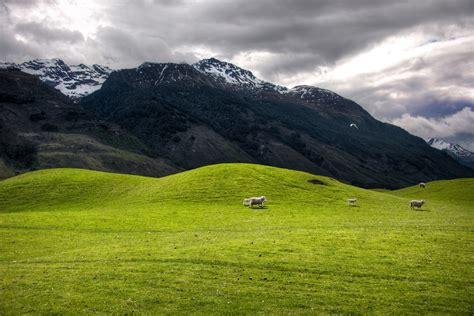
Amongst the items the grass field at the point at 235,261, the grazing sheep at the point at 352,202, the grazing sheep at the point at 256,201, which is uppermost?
the grazing sheep at the point at 256,201

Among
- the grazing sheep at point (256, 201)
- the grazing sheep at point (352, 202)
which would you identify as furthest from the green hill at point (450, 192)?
the grazing sheep at point (256, 201)

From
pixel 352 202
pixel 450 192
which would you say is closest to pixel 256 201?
pixel 352 202

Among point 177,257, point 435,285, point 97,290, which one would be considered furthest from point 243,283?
point 435,285

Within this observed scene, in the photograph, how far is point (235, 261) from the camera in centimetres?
3159

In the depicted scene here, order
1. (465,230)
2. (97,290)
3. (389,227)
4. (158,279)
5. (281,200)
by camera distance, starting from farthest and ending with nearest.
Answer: (281,200)
(389,227)
(465,230)
(158,279)
(97,290)

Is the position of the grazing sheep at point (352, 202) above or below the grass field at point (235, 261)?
above

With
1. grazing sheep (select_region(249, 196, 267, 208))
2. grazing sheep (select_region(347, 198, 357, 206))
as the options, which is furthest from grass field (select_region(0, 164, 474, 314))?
grazing sheep (select_region(347, 198, 357, 206))

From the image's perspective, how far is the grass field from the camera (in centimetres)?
2444

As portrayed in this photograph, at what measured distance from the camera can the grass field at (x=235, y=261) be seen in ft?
80.2

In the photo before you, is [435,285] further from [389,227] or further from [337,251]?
[389,227]

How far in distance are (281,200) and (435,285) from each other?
49672 mm

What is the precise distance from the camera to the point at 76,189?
285 feet

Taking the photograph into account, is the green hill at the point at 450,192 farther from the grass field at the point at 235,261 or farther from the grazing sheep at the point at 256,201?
the grazing sheep at the point at 256,201

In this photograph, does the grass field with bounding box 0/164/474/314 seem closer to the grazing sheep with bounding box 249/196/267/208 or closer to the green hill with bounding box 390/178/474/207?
the grazing sheep with bounding box 249/196/267/208
